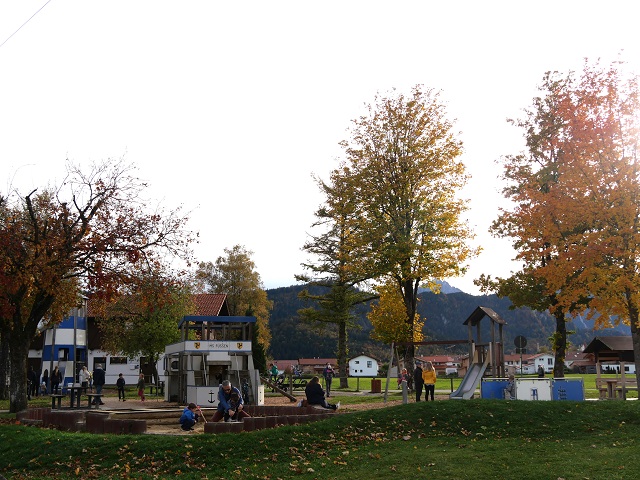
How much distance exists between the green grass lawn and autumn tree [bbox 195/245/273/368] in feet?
189

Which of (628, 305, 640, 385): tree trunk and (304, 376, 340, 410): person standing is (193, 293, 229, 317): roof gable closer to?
(304, 376, 340, 410): person standing

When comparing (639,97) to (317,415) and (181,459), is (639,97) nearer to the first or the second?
(317,415)

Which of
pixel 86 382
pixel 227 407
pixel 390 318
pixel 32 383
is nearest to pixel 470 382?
pixel 227 407

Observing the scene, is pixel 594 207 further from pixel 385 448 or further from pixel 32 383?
pixel 32 383

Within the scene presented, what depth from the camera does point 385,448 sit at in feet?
45.8

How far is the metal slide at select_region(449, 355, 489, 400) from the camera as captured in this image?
24969 millimetres

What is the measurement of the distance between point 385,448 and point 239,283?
63380 millimetres

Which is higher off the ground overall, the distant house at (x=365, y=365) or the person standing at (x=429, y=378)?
the person standing at (x=429, y=378)

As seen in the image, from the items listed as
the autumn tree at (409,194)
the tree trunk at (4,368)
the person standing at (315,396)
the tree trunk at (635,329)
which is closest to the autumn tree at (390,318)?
the autumn tree at (409,194)

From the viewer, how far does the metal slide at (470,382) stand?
2497cm

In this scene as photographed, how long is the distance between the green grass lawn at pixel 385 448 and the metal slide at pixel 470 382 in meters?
7.41

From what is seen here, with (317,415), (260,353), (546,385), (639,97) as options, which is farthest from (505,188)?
(260,353)

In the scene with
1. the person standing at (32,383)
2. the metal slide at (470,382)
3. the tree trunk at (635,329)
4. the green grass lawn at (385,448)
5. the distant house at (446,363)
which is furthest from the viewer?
the distant house at (446,363)

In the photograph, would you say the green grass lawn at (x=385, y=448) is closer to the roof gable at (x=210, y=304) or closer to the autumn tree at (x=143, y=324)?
the autumn tree at (x=143, y=324)
